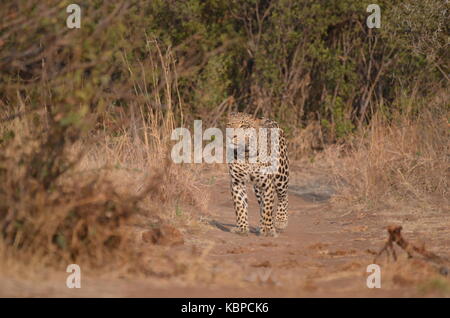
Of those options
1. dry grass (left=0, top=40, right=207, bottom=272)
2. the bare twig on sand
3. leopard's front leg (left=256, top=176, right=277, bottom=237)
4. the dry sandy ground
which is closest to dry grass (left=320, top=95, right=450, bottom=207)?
the dry sandy ground

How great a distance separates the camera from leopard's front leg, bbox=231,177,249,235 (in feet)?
26.8

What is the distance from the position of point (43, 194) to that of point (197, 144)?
585 centimetres

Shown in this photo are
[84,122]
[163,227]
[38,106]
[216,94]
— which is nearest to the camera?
[84,122]

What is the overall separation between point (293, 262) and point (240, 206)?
1982 millimetres

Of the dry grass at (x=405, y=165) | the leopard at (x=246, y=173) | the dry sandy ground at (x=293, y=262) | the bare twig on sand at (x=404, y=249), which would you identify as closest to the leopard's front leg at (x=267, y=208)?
the leopard at (x=246, y=173)

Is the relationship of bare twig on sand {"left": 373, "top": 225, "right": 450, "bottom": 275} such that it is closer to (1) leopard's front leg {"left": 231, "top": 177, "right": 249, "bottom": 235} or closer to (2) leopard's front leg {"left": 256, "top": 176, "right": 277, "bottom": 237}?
(2) leopard's front leg {"left": 256, "top": 176, "right": 277, "bottom": 237}

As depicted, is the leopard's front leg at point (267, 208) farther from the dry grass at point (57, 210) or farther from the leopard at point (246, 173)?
the dry grass at point (57, 210)

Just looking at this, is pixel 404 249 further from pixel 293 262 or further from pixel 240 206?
pixel 240 206

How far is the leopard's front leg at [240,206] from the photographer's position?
818 cm

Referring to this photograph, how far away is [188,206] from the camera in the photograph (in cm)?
879

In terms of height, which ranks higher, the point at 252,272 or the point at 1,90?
the point at 1,90

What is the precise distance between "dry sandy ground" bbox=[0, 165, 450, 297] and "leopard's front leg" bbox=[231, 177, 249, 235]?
120 mm

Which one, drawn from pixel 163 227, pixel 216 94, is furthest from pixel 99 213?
pixel 216 94

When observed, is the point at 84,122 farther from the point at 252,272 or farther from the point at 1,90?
the point at 252,272
